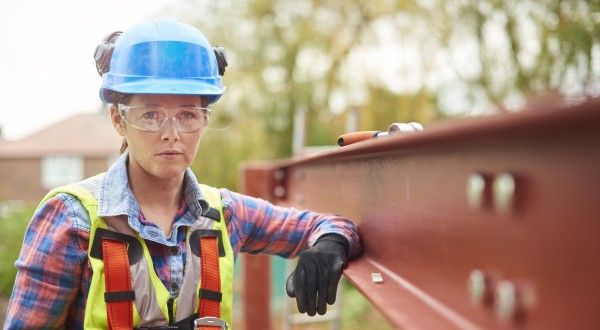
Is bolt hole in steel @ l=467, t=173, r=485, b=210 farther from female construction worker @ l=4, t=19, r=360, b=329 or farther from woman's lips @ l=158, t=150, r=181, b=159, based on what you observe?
woman's lips @ l=158, t=150, r=181, b=159

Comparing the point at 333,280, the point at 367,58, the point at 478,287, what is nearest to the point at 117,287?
the point at 333,280

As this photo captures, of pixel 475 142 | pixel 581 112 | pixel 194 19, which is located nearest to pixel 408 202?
pixel 475 142

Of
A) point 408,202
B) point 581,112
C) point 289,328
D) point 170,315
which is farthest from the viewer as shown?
point 289,328

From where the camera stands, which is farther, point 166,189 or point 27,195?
point 27,195

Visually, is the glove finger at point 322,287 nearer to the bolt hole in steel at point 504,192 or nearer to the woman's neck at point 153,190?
the woman's neck at point 153,190

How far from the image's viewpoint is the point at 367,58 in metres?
13.9

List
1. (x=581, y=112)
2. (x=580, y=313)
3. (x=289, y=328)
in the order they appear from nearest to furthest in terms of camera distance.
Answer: (x=581, y=112) < (x=580, y=313) < (x=289, y=328)

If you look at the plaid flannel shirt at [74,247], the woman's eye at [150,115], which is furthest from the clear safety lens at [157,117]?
the plaid flannel shirt at [74,247]

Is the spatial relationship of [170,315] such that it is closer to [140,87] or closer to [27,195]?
[140,87]

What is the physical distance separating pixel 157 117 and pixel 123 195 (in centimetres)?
29

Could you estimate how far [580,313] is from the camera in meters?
0.94

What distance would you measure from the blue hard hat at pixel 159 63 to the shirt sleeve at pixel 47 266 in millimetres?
469

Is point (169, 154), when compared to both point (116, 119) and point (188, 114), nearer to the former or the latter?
point (188, 114)

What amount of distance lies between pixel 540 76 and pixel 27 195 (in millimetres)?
36653
